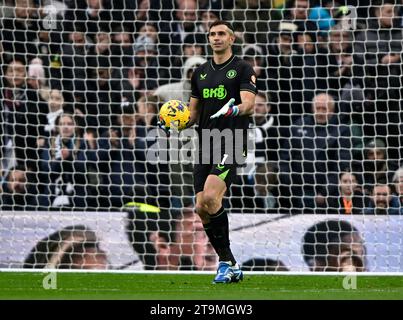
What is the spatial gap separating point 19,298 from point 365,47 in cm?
687

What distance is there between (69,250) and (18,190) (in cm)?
135

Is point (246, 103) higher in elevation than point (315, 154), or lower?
higher

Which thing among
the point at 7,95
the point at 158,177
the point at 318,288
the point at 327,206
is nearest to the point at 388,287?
the point at 318,288

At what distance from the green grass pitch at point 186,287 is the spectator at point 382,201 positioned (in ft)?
4.82

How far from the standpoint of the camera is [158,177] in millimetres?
13219

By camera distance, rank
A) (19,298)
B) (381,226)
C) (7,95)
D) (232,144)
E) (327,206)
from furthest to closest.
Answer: (7,95) → (327,206) → (381,226) → (232,144) → (19,298)

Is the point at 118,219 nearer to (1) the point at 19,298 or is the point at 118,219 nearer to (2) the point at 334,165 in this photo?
(2) the point at 334,165

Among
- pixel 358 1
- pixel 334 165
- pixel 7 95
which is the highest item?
pixel 358 1

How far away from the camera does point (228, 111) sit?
9.16 meters

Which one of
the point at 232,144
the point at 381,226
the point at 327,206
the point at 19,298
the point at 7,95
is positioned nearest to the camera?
the point at 19,298

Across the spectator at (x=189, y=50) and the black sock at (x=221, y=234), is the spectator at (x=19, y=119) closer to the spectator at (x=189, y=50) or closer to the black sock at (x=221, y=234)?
the spectator at (x=189, y=50)

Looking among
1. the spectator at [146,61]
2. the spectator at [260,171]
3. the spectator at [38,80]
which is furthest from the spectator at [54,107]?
the spectator at [260,171]
